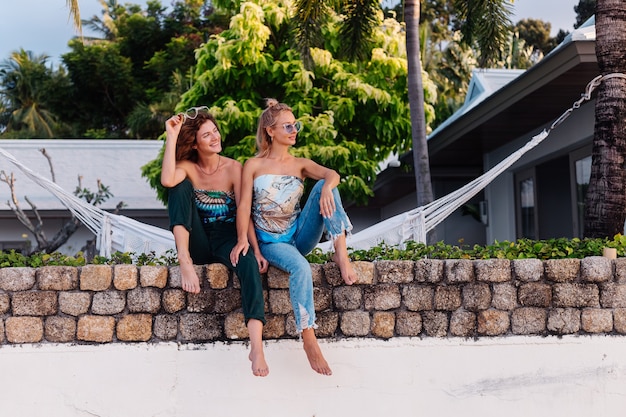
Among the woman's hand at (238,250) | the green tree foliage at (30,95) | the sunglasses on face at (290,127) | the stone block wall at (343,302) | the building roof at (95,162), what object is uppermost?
the green tree foliage at (30,95)

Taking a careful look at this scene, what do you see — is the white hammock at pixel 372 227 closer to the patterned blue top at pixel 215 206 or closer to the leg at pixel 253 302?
the patterned blue top at pixel 215 206

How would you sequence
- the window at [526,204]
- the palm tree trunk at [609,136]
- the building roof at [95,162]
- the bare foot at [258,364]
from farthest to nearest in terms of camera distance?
the building roof at [95,162] < the window at [526,204] < the palm tree trunk at [609,136] < the bare foot at [258,364]

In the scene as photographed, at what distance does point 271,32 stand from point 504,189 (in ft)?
11.9

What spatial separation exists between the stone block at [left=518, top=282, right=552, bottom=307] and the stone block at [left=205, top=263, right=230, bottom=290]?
1.48 m

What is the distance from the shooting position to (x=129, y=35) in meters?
25.5

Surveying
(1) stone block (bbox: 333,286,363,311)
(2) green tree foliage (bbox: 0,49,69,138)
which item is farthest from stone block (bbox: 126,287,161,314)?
(2) green tree foliage (bbox: 0,49,69,138)

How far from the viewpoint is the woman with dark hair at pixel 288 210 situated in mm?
3799

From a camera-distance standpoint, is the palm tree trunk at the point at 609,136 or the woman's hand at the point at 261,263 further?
the palm tree trunk at the point at 609,136

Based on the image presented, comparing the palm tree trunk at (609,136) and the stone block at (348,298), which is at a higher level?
the palm tree trunk at (609,136)

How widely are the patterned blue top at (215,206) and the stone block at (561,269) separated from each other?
161 centimetres

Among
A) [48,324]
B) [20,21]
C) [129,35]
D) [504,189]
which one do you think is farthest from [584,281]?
[20,21]

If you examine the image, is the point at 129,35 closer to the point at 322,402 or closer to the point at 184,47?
the point at 184,47

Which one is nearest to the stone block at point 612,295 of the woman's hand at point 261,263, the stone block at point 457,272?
the stone block at point 457,272

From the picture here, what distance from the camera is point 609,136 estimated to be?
4781 mm
